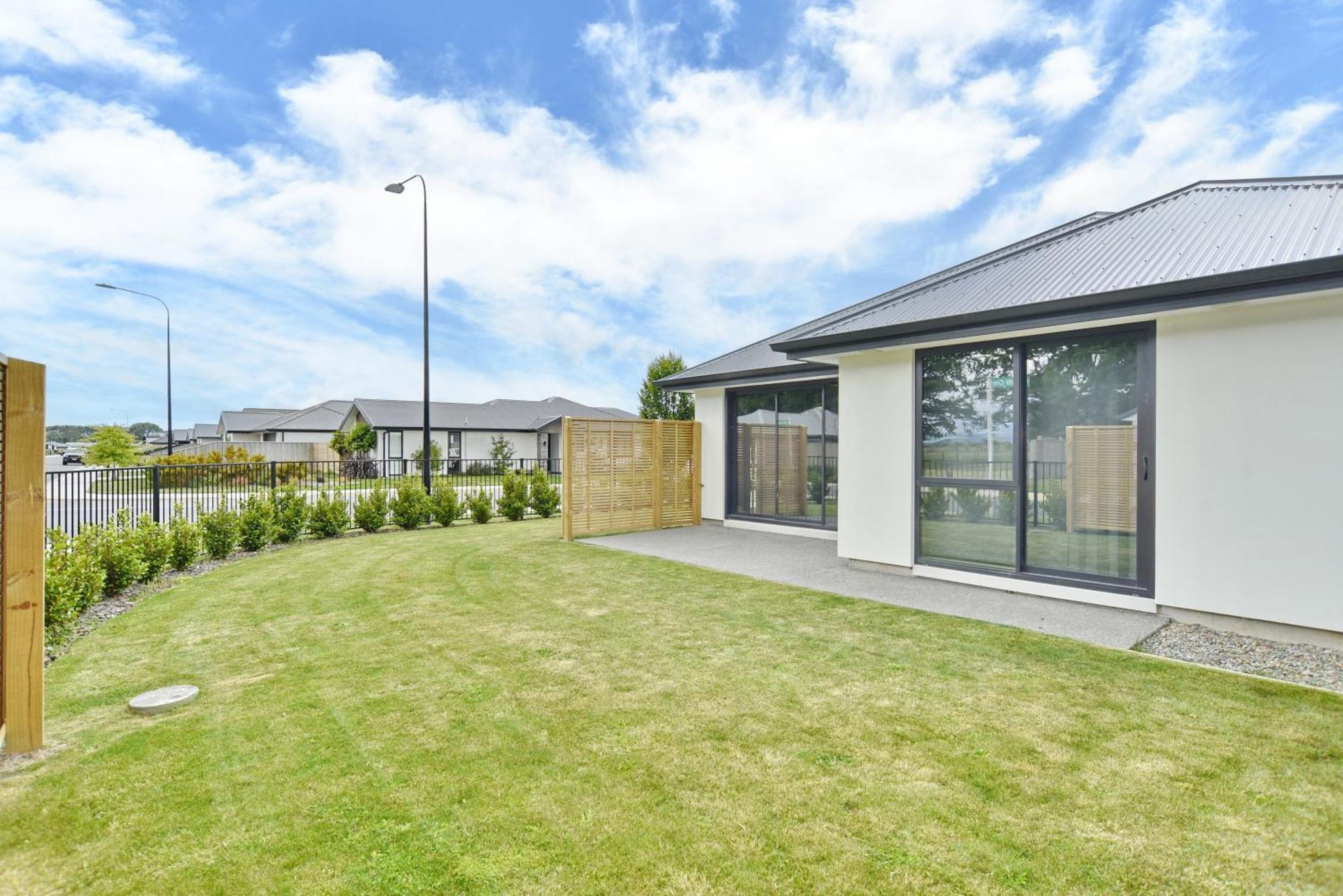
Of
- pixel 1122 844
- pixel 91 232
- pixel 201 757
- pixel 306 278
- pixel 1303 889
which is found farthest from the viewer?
pixel 306 278

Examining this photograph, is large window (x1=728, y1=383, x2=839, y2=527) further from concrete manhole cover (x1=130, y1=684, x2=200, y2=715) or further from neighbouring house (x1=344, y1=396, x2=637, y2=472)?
neighbouring house (x1=344, y1=396, x2=637, y2=472)

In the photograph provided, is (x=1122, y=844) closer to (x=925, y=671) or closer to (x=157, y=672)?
(x=925, y=671)

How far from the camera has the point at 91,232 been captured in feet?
48.0

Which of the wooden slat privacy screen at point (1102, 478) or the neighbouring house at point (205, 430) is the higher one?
the neighbouring house at point (205, 430)

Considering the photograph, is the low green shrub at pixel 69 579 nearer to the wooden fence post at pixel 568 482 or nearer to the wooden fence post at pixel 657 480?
the wooden fence post at pixel 568 482

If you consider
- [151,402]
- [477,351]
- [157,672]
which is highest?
[477,351]

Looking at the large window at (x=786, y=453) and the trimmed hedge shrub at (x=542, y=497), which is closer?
the large window at (x=786, y=453)

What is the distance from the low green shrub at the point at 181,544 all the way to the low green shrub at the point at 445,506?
4.94 meters

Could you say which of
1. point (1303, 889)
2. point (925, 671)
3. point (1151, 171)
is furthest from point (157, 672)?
point (1151, 171)

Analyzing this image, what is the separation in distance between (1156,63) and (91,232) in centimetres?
2214

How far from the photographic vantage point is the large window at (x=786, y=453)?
34.9ft

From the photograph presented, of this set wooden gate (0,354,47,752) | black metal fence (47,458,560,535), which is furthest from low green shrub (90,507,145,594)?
wooden gate (0,354,47,752)

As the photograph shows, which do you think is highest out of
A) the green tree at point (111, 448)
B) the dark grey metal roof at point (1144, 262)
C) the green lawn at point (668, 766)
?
the dark grey metal roof at point (1144, 262)

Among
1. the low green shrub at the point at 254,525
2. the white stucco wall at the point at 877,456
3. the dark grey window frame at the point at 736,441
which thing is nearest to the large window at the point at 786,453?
the dark grey window frame at the point at 736,441
